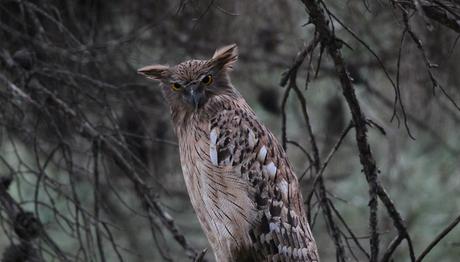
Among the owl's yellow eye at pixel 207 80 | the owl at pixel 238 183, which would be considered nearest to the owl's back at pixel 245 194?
the owl at pixel 238 183

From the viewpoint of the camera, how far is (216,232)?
13.6 ft

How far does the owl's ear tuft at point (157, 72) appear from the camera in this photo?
4621 millimetres

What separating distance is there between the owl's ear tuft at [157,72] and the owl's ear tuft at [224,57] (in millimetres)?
247

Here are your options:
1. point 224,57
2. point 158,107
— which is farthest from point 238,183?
point 158,107

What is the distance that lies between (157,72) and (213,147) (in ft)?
2.10

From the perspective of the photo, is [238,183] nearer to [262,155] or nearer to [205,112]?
[262,155]

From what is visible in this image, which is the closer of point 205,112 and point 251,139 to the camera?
point 251,139

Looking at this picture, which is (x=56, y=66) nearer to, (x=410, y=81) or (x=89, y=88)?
(x=89, y=88)

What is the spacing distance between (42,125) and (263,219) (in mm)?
1757

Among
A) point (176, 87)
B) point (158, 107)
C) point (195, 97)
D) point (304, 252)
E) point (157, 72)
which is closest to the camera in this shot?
point (304, 252)

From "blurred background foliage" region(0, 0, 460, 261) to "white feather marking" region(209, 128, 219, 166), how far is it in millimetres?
287

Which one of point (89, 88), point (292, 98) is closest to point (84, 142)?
point (89, 88)

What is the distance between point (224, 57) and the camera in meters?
4.59

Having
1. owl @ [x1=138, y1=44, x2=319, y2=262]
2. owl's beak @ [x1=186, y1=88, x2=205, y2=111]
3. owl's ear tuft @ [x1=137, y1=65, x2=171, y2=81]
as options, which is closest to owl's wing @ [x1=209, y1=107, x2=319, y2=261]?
owl @ [x1=138, y1=44, x2=319, y2=262]
